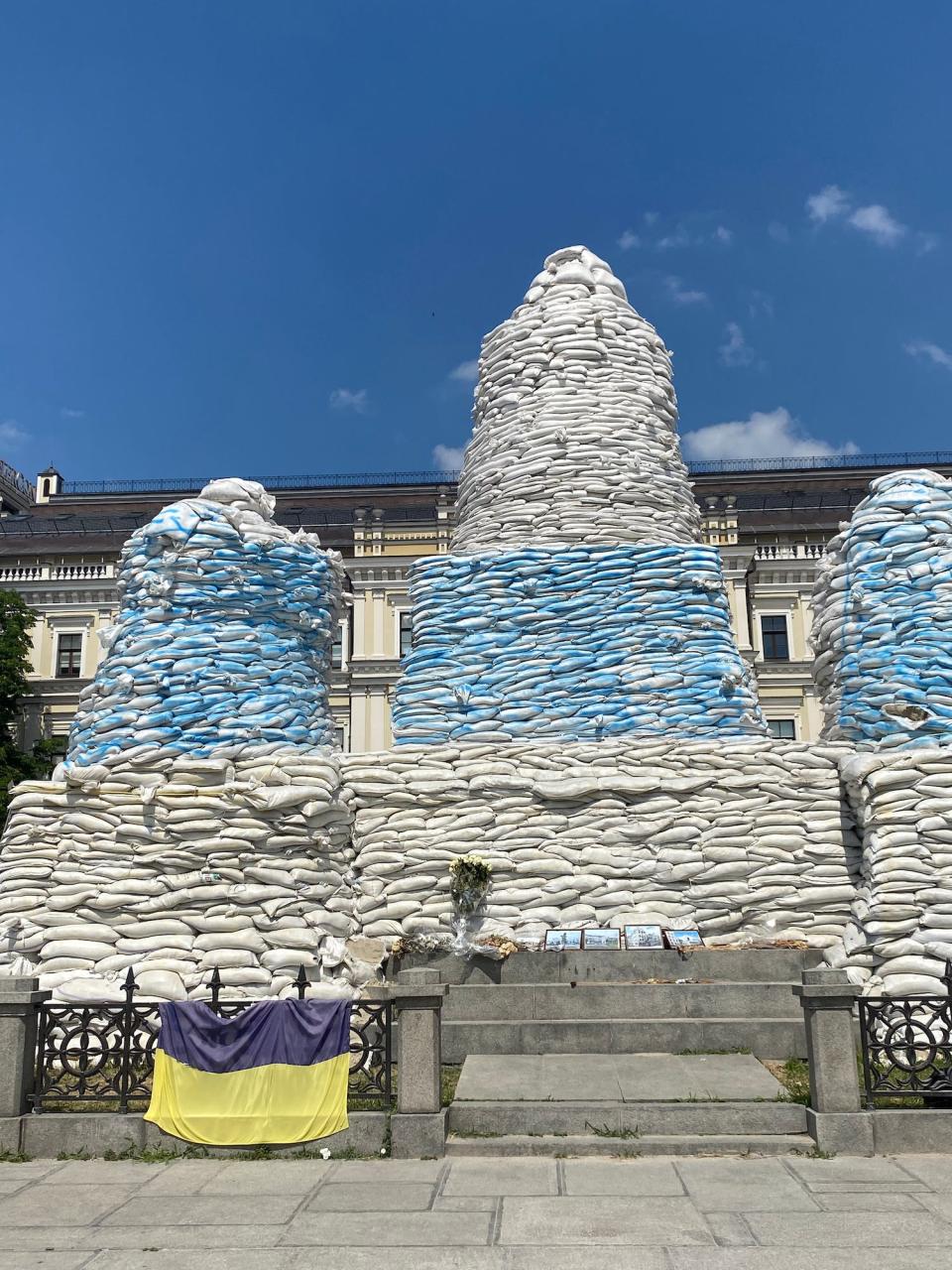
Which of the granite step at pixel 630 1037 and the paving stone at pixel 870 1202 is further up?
the granite step at pixel 630 1037

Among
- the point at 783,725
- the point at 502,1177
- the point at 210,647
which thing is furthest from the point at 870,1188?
the point at 783,725

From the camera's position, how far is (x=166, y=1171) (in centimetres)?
755

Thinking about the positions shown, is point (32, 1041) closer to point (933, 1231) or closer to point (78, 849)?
point (78, 849)

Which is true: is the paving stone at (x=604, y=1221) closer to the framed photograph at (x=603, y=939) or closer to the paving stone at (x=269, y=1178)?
the paving stone at (x=269, y=1178)

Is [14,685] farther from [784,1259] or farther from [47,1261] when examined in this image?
[784,1259]

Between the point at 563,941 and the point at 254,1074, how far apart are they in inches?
174

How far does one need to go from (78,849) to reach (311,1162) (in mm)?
5516

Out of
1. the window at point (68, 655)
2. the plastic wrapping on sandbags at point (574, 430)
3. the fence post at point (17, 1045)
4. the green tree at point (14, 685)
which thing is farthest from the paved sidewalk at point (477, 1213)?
the window at point (68, 655)

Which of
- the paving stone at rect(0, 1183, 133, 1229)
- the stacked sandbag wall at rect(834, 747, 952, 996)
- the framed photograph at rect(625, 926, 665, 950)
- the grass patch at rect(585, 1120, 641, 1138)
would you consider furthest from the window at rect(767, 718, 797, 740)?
the paving stone at rect(0, 1183, 133, 1229)

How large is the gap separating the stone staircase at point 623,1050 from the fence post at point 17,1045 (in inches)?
124

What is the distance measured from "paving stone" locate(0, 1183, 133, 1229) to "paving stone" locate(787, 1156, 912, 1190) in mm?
Result: 4387

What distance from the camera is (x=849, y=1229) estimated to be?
6180 millimetres

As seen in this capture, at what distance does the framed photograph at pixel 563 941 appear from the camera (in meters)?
11.5

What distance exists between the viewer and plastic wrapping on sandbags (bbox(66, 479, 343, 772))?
12.6 m
